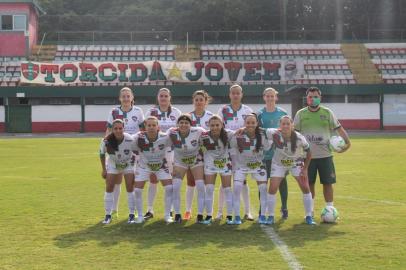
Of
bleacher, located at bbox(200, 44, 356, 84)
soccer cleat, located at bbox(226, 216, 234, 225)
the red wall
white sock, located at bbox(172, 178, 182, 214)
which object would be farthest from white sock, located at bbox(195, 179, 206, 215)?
the red wall

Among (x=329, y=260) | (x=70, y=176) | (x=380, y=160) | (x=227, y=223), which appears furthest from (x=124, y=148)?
(x=380, y=160)

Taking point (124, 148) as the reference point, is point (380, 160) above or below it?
below

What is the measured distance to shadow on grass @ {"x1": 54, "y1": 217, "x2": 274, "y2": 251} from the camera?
281 inches

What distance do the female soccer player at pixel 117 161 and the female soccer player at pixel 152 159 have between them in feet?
0.41

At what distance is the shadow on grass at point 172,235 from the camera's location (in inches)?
281

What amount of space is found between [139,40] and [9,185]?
3723cm

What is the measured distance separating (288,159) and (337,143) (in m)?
0.91

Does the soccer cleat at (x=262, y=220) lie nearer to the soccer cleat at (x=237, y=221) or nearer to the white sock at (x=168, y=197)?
the soccer cleat at (x=237, y=221)

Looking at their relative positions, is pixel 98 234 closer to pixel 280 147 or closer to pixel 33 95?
pixel 280 147

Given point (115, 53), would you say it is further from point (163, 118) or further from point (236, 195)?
point (236, 195)

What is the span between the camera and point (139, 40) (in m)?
49.1

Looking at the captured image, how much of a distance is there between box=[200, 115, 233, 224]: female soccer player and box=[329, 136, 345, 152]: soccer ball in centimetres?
165

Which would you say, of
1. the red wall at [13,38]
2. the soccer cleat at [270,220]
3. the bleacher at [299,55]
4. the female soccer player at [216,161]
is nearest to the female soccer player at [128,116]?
the female soccer player at [216,161]

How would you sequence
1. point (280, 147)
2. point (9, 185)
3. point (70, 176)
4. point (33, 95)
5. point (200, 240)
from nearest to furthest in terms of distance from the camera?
point (200, 240), point (280, 147), point (9, 185), point (70, 176), point (33, 95)
